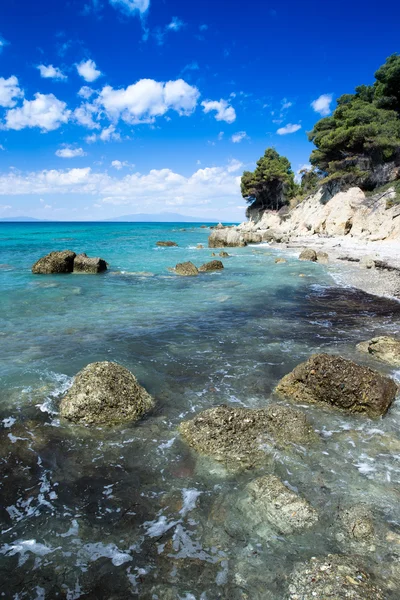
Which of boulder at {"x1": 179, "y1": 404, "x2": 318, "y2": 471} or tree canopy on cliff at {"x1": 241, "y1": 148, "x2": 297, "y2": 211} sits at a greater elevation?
tree canopy on cliff at {"x1": 241, "y1": 148, "x2": 297, "y2": 211}

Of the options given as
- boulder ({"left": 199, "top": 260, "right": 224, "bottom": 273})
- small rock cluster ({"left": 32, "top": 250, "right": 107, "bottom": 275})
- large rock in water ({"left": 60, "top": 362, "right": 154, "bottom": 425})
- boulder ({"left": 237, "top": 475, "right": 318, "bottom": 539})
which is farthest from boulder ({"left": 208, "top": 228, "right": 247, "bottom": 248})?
boulder ({"left": 237, "top": 475, "right": 318, "bottom": 539})

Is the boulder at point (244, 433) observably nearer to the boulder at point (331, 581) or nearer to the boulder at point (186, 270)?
the boulder at point (331, 581)

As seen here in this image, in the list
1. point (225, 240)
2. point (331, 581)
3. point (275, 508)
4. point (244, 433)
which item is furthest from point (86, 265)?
point (225, 240)

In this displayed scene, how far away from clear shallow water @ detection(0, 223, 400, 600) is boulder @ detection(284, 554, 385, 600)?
0.17 metres

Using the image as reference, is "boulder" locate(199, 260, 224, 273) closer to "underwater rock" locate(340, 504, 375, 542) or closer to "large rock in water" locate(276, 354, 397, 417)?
"large rock in water" locate(276, 354, 397, 417)

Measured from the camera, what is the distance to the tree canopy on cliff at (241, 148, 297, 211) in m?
78.3

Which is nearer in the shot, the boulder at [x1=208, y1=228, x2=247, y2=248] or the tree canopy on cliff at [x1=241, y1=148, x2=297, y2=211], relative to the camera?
the boulder at [x1=208, y1=228, x2=247, y2=248]

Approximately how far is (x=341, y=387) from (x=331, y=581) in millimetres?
4143

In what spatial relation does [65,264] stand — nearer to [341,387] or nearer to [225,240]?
[341,387]

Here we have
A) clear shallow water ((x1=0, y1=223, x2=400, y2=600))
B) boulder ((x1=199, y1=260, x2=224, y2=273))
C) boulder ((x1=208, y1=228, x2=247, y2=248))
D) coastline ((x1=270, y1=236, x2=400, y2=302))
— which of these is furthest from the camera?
boulder ((x1=208, y1=228, x2=247, y2=248))

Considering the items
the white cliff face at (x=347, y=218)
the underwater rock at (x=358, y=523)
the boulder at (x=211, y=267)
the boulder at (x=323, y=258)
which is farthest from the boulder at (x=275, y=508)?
the white cliff face at (x=347, y=218)

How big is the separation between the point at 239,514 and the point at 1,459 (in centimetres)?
383

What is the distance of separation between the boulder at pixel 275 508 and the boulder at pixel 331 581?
556 mm

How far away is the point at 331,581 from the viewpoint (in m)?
3.50
